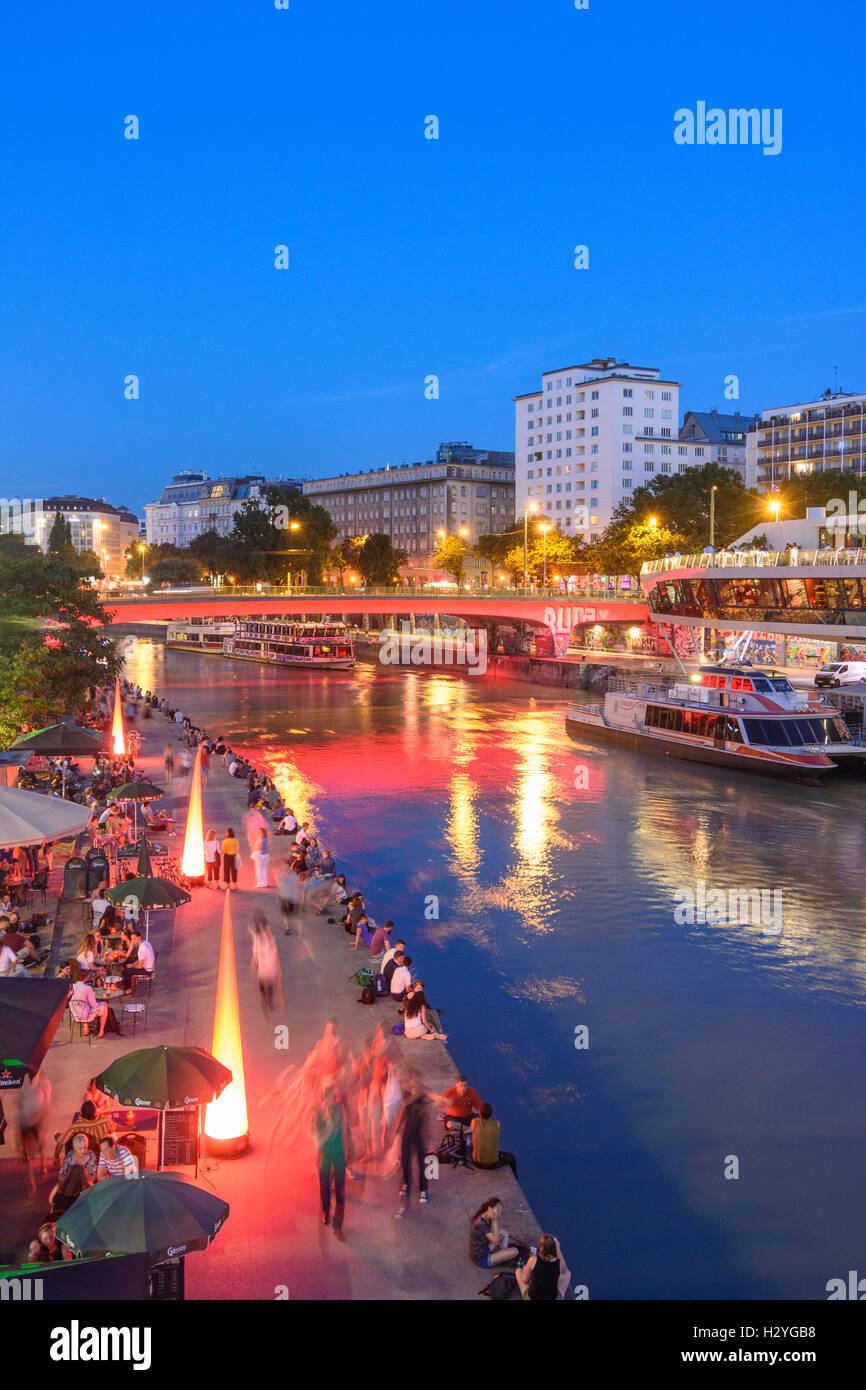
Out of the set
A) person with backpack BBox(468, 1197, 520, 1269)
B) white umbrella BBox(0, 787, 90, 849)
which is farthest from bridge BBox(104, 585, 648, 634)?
person with backpack BBox(468, 1197, 520, 1269)

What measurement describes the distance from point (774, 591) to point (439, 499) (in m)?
91.3

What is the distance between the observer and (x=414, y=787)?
37.2m

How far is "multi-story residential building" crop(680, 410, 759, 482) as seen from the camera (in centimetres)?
13338

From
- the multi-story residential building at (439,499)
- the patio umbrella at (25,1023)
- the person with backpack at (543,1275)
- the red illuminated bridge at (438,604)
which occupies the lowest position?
the person with backpack at (543,1275)

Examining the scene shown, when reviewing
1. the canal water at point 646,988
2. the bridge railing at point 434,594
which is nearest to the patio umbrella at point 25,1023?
the canal water at point 646,988

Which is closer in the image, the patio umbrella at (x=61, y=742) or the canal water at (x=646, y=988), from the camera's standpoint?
the canal water at (x=646, y=988)

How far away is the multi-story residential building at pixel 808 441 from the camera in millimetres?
117062

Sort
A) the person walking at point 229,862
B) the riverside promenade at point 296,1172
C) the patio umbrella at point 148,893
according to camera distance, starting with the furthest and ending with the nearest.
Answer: the person walking at point 229,862, the patio umbrella at point 148,893, the riverside promenade at point 296,1172

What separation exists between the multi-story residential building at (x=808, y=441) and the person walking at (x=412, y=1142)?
4385 inches

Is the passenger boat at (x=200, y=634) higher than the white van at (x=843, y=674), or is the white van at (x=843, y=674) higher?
the passenger boat at (x=200, y=634)

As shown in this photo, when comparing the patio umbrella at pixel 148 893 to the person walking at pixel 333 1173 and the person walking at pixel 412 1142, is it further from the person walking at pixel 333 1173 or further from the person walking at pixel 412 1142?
the person walking at pixel 333 1173

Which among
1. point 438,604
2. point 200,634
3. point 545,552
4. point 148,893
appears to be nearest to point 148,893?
point 148,893

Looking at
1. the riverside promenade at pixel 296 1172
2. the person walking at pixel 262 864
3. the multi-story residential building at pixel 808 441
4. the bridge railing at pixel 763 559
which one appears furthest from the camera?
the multi-story residential building at pixel 808 441
